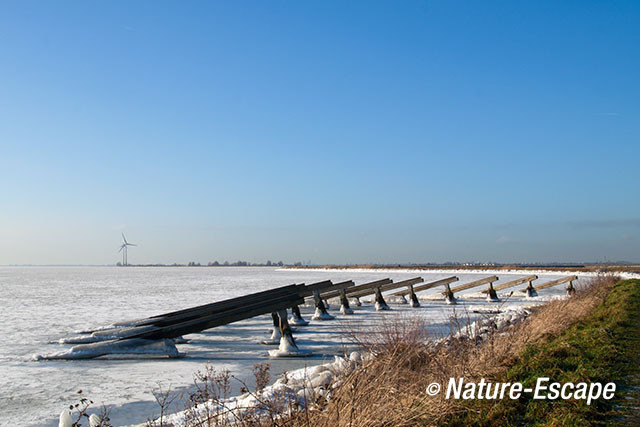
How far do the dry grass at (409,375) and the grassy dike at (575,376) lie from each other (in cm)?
18

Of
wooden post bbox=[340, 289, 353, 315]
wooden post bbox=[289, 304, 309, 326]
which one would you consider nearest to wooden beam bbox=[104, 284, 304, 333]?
wooden post bbox=[289, 304, 309, 326]

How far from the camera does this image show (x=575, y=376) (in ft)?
19.5

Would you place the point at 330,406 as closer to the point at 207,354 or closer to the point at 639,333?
the point at 207,354

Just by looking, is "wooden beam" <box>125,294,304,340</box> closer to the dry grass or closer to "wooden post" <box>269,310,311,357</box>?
"wooden post" <box>269,310,311,357</box>

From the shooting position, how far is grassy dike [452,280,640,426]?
465 centimetres

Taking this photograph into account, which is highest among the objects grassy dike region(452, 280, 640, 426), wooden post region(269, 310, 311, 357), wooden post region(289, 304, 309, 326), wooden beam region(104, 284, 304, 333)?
wooden beam region(104, 284, 304, 333)

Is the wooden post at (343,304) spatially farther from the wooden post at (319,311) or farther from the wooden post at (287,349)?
the wooden post at (287,349)

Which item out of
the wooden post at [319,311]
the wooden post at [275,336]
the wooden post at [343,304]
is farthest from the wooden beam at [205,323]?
the wooden post at [343,304]

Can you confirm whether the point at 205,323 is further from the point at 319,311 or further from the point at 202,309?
the point at 319,311

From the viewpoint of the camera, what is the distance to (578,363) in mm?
6668

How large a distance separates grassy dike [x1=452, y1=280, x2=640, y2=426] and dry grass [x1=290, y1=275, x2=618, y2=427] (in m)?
0.18

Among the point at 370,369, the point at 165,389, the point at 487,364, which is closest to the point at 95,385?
the point at 165,389

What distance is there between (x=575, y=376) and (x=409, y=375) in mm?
2071

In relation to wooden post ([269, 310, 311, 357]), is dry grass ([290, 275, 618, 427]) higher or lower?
higher
